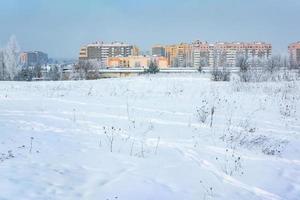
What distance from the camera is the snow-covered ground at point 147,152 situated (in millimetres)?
5672

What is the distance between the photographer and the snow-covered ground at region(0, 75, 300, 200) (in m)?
5.67

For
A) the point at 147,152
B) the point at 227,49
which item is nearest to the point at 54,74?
the point at 147,152

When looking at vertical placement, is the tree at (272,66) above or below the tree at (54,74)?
above

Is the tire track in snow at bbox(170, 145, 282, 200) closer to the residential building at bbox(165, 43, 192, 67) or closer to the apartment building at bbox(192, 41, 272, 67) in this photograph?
the apartment building at bbox(192, 41, 272, 67)

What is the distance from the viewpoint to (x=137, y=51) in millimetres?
179750

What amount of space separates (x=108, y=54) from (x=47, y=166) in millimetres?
165789

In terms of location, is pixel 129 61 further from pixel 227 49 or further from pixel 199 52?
pixel 227 49

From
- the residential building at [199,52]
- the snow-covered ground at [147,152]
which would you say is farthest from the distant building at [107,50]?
the snow-covered ground at [147,152]

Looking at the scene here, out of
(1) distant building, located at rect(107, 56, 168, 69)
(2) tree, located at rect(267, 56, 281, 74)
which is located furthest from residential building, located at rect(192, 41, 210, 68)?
(2) tree, located at rect(267, 56, 281, 74)

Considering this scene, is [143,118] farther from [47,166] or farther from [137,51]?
[137,51]

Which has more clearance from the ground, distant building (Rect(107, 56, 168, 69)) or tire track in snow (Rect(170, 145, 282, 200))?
distant building (Rect(107, 56, 168, 69))

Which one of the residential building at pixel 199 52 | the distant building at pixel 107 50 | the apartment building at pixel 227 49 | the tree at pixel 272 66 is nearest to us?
the tree at pixel 272 66

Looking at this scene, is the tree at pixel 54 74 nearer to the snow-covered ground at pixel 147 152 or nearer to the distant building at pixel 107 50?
the snow-covered ground at pixel 147 152

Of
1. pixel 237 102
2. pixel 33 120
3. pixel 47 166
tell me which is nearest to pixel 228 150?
pixel 47 166
